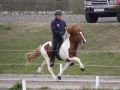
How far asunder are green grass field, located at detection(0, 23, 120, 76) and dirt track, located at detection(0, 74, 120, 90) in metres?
1.12

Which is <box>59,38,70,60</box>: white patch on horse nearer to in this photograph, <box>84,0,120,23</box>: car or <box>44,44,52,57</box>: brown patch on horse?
<box>44,44,52,57</box>: brown patch on horse

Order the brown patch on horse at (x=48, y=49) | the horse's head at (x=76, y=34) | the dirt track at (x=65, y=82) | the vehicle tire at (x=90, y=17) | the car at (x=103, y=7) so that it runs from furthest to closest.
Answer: the vehicle tire at (x=90, y=17), the car at (x=103, y=7), the brown patch on horse at (x=48, y=49), the dirt track at (x=65, y=82), the horse's head at (x=76, y=34)

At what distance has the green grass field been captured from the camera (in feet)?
76.1

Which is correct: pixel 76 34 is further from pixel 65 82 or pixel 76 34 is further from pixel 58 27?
pixel 65 82

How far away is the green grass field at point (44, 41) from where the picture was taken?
23.2 meters

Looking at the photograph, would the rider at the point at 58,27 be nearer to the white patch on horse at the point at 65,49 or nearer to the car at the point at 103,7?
the white patch on horse at the point at 65,49

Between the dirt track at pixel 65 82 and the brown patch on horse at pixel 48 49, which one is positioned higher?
the brown patch on horse at pixel 48 49

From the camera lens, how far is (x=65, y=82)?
A: 65.4 feet

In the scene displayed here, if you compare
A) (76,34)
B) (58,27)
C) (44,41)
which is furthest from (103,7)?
(76,34)

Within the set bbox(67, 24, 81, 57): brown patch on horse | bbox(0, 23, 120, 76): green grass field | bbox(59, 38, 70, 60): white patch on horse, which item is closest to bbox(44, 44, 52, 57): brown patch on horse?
bbox(59, 38, 70, 60): white patch on horse

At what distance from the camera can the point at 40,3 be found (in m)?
47.0

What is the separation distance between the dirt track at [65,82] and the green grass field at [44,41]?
112cm

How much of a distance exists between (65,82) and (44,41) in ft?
23.2

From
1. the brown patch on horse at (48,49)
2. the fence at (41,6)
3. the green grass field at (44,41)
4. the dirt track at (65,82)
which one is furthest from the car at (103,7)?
the fence at (41,6)
